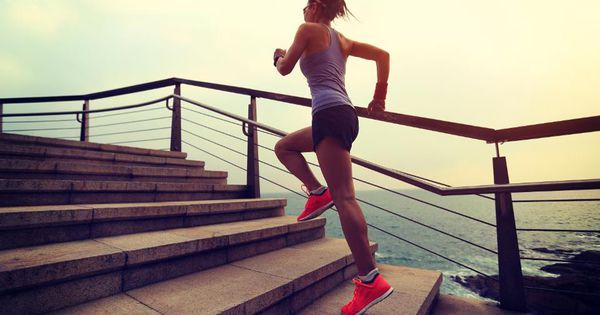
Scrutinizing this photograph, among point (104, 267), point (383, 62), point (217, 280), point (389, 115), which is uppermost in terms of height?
point (383, 62)

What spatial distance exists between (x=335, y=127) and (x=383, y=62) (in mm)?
586

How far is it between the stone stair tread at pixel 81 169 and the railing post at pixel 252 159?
2.01 ft

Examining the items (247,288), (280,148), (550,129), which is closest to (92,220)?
(247,288)

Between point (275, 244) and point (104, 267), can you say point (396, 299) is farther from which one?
point (104, 267)

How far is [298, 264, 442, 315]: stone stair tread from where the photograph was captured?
1735mm

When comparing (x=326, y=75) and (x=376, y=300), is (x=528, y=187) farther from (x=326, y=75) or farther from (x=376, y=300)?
(x=326, y=75)

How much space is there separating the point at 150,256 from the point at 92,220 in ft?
1.86

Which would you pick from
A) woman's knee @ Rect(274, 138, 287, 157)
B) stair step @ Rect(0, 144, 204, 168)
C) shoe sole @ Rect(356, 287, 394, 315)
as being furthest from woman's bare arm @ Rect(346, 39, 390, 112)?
stair step @ Rect(0, 144, 204, 168)

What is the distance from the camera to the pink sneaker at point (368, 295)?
1.44 metres

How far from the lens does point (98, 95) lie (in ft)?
17.5

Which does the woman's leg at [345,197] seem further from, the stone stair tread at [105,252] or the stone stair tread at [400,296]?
the stone stair tread at [105,252]

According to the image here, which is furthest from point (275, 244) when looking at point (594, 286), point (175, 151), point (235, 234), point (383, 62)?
point (594, 286)

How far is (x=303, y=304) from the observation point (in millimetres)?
1821

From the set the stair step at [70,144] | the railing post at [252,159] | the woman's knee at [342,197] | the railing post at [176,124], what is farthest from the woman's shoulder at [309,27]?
the railing post at [176,124]
